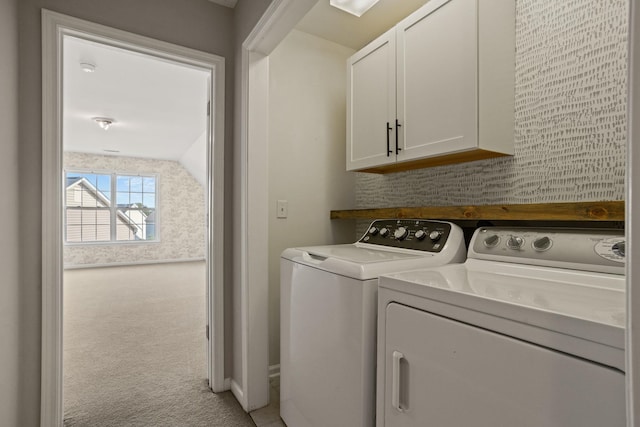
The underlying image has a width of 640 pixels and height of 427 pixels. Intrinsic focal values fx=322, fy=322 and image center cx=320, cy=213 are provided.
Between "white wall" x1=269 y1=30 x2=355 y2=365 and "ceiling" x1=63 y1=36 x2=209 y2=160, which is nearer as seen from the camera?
"white wall" x1=269 y1=30 x2=355 y2=365

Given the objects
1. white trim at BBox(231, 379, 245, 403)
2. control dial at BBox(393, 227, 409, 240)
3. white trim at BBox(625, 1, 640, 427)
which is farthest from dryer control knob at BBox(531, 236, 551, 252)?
white trim at BBox(231, 379, 245, 403)

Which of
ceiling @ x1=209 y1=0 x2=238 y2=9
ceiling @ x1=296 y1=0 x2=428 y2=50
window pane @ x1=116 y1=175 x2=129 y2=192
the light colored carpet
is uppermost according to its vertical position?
ceiling @ x1=209 y1=0 x2=238 y2=9

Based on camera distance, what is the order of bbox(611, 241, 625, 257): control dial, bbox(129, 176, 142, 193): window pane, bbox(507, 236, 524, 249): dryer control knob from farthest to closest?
bbox(129, 176, 142, 193): window pane → bbox(507, 236, 524, 249): dryer control knob → bbox(611, 241, 625, 257): control dial

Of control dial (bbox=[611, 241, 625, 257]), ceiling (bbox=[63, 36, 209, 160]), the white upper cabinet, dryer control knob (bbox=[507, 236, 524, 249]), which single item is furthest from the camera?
ceiling (bbox=[63, 36, 209, 160])

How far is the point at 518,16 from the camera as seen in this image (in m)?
1.50

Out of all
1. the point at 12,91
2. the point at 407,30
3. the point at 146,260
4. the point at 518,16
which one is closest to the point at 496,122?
the point at 518,16

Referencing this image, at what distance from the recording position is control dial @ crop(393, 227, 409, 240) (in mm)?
1613

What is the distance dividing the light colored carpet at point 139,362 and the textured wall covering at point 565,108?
1840 millimetres

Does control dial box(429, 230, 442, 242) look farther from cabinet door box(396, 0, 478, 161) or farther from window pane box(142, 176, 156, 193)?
window pane box(142, 176, 156, 193)

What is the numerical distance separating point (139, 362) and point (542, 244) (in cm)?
264

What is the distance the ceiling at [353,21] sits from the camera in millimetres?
1971

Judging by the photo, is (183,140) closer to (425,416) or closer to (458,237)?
(458,237)

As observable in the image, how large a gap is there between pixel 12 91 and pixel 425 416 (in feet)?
6.60

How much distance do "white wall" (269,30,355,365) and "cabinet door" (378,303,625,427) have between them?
133 centimetres
